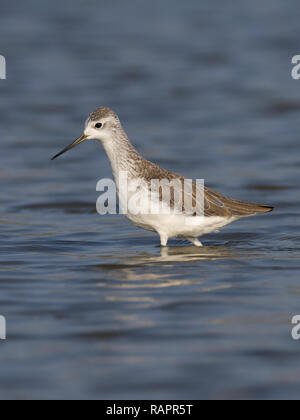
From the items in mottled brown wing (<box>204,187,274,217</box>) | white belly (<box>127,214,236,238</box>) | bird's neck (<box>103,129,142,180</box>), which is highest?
bird's neck (<box>103,129,142,180</box>)

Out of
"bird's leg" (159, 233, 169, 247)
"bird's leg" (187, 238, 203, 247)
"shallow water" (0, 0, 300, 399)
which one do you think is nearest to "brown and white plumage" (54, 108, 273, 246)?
"bird's leg" (159, 233, 169, 247)

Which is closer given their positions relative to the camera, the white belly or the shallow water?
the shallow water

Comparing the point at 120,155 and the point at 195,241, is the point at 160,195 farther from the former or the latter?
the point at 195,241

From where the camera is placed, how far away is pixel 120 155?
11.2 metres

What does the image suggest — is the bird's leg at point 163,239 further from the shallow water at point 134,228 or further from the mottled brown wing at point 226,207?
the mottled brown wing at point 226,207

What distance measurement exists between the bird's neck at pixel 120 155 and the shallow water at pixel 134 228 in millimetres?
1141

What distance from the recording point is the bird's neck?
11039 mm

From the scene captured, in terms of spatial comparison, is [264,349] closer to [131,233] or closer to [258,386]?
[258,386]

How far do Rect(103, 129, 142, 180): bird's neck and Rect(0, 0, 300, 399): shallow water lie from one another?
114 centimetres

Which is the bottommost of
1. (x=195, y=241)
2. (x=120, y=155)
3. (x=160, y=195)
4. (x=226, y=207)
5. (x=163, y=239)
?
(x=163, y=239)

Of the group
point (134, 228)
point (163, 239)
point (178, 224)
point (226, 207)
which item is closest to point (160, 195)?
point (178, 224)

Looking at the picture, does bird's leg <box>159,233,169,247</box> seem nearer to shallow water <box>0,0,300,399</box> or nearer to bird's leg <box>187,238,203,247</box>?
shallow water <box>0,0,300,399</box>

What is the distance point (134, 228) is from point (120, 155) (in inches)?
85.7
